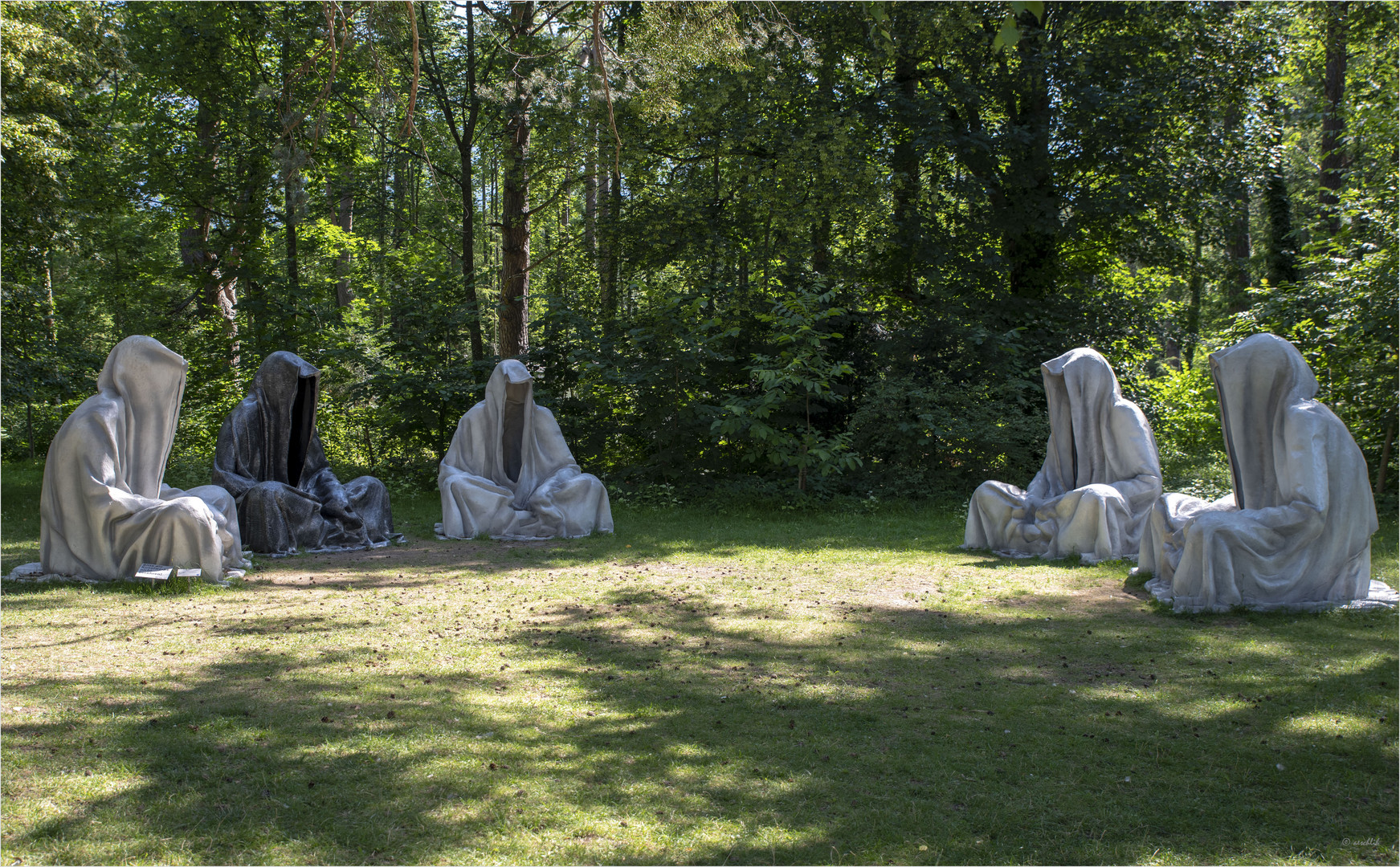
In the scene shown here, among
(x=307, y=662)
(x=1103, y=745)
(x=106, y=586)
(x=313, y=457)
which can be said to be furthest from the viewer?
(x=313, y=457)

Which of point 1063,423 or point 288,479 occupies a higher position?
point 1063,423

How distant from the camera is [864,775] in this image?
3961 millimetres

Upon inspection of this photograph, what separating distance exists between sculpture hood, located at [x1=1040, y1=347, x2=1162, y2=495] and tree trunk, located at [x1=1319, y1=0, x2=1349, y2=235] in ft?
40.4

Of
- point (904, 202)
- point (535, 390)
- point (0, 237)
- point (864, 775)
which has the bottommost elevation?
point (864, 775)

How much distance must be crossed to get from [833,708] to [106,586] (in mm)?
6020

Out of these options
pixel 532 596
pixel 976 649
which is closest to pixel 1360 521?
pixel 976 649

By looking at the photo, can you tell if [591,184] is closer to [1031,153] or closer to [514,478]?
[1031,153]

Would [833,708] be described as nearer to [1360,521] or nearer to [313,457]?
[1360,521]

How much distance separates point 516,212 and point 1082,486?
1099 cm

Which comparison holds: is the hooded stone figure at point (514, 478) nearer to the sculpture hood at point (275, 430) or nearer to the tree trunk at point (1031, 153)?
the sculpture hood at point (275, 430)

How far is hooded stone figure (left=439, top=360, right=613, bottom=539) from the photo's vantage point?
35.5ft

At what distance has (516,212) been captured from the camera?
16.3 metres

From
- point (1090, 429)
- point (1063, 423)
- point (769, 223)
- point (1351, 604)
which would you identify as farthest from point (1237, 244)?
point (1351, 604)

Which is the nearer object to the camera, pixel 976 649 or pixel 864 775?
pixel 864 775
